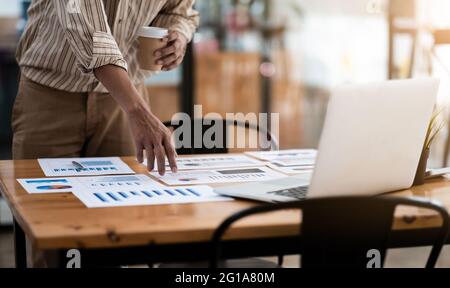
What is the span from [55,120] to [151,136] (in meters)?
0.72

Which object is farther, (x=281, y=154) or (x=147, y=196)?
(x=281, y=154)

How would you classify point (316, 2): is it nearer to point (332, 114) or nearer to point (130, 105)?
point (130, 105)

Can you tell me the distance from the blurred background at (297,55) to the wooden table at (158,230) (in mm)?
2811

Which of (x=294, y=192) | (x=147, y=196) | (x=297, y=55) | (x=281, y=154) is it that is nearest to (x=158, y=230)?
(x=147, y=196)

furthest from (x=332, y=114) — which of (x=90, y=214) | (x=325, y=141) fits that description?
(x=90, y=214)

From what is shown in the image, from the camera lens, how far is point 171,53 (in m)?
2.31

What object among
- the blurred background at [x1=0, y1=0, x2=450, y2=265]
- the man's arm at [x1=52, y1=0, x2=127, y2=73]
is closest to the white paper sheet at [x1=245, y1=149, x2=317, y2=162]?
the man's arm at [x1=52, y1=0, x2=127, y2=73]

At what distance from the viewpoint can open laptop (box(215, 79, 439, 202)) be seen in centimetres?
148

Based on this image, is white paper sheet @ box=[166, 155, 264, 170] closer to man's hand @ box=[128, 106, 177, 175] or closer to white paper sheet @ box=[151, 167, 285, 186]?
white paper sheet @ box=[151, 167, 285, 186]

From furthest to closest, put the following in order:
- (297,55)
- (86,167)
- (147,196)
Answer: (297,55), (86,167), (147,196)

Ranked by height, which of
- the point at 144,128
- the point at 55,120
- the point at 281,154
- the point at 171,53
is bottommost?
the point at 281,154

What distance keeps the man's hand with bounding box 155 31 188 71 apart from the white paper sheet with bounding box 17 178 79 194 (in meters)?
0.55

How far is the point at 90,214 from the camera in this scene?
1.52 meters

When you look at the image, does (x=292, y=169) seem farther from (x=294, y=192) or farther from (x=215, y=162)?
(x=294, y=192)
